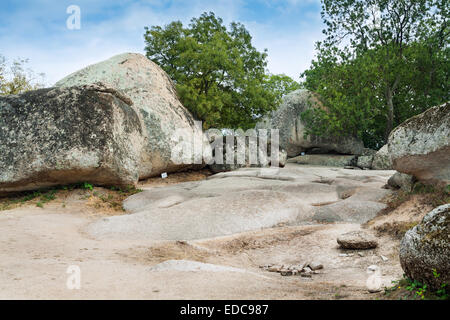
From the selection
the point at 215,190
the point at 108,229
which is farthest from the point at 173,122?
the point at 108,229

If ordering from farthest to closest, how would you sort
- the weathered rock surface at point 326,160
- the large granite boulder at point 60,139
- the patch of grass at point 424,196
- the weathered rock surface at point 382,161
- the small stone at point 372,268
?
the weathered rock surface at point 326,160 < the weathered rock surface at point 382,161 < the large granite boulder at point 60,139 < the patch of grass at point 424,196 < the small stone at point 372,268

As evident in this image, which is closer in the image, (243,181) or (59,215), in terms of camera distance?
(59,215)

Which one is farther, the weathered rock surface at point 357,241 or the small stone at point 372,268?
the weathered rock surface at point 357,241

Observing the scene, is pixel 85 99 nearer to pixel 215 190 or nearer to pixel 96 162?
pixel 96 162

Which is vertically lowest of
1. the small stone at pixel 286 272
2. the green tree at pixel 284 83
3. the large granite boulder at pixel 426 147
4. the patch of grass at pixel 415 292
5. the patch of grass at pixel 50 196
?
the small stone at pixel 286 272

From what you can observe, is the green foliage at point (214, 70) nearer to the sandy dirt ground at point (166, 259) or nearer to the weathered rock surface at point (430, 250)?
the sandy dirt ground at point (166, 259)

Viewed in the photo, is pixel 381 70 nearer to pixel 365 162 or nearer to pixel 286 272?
pixel 365 162

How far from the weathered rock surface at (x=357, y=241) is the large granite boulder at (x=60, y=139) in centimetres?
776

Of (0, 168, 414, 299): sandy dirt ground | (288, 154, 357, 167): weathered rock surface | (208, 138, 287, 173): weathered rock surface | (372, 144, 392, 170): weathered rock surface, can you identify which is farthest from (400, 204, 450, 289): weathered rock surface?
(288, 154, 357, 167): weathered rock surface

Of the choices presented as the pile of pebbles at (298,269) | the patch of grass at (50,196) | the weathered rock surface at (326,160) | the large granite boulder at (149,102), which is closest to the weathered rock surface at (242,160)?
the large granite boulder at (149,102)

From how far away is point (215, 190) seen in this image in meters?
11.5

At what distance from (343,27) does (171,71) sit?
12019 mm

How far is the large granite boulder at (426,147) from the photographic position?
27.8 ft
